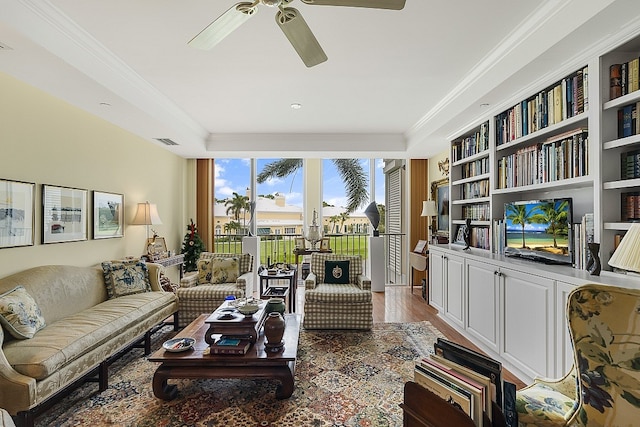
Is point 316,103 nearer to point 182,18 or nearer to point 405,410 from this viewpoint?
point 182,18

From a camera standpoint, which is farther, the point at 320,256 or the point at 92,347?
the point at 320,256

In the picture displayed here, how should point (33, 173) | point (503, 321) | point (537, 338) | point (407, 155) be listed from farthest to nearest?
point (407, 155)
point (33, 173)
point (503, 321)
point (537, 338)

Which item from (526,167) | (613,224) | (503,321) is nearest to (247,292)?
(503,321)

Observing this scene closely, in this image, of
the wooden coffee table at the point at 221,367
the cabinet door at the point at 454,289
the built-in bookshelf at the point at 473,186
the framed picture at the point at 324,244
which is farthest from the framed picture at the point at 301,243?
the wooden coffee table at the point at 221,367

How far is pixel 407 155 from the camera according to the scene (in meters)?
6.11

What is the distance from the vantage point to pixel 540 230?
2.89 meters

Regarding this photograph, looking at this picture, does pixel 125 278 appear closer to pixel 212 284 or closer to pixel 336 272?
pixel 212 284

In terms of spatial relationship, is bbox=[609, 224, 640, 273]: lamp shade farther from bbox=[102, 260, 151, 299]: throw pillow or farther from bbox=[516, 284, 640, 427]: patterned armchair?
bbox=[102, 260, 151, 299]: throw pillow

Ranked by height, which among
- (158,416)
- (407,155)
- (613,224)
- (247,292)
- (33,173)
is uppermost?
(407,155)

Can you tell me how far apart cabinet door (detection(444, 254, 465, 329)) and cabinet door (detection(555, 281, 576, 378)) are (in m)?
1.43

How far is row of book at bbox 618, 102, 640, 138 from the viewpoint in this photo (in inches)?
81.8

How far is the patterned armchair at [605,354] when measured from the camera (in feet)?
3.59

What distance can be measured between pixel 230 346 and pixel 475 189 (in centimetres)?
325

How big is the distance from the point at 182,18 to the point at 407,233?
5.33 m
